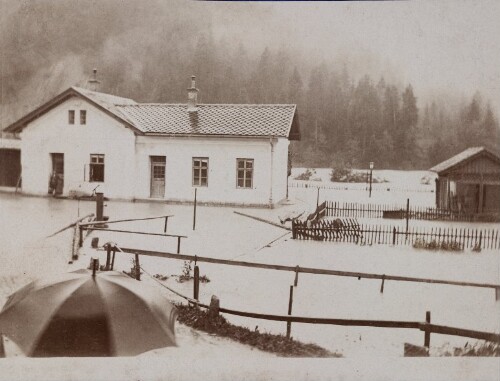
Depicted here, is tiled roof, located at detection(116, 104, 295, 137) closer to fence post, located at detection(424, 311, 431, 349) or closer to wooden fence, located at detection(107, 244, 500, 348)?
wooden fence, located at detection(107, 244, 500, 348)

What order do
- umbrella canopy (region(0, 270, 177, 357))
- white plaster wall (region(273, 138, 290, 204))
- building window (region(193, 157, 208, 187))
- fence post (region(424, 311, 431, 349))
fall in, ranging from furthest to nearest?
building window (region(193, 157, 208, 187)) → white plaster wall (region(273, 138, 290, 204)) → fence post (region(424, 311, 431, 349)) → umbrella canopy (region(0, 270, 177, 357))

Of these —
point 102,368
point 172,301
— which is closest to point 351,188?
point 172,301

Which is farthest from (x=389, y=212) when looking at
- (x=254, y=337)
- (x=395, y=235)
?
(x=254, y=337)

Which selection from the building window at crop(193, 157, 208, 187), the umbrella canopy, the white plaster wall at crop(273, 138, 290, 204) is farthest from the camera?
the building window at crop(193, 157, 208, 187)

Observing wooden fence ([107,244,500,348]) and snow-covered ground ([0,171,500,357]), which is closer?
wooden fence ([107,244,500,348])

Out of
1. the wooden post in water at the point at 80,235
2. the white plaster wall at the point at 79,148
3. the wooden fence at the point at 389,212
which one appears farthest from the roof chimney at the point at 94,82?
the wooden fence at the point at 389,212

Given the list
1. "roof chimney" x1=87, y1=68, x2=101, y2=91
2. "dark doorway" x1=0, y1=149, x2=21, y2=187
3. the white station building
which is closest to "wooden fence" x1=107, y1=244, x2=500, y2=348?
the white station building
